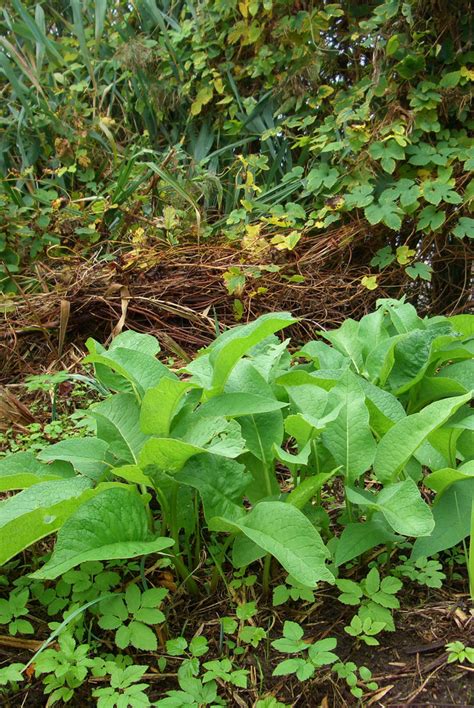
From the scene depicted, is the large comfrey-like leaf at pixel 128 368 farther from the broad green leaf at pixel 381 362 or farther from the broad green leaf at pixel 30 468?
the broad green leaf at pixel 381 362

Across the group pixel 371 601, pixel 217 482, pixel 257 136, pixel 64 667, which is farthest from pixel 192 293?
pixel 64 667

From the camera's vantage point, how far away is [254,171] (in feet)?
10.6

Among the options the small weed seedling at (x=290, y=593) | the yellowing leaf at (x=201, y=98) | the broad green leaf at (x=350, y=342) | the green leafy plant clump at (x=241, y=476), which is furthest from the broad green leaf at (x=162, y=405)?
the yellowing leaf at (x=201, y=98)

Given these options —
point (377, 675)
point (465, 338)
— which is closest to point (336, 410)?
point (377, 675)

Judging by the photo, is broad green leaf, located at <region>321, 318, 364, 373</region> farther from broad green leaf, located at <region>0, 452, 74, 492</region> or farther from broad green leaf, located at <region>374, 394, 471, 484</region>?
broad green leaf, located at <region>0, 452, 74, 492</region>

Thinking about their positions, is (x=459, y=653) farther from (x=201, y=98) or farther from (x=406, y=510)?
(x=201, y=98)

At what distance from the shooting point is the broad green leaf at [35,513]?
0.86 m

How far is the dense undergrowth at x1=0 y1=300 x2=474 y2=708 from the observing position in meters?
0.85

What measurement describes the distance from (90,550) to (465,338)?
1.04 meters

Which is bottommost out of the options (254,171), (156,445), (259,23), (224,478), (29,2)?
(254,171)

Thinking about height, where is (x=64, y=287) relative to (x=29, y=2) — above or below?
below

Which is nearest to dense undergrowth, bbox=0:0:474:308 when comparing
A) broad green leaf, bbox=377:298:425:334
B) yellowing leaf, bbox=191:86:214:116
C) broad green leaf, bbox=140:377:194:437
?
yellowing leaf, bbox=191:86:214:116

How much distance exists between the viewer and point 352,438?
1.03 metres

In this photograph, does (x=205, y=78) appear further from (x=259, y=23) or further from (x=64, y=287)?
(x=64, y=287)
